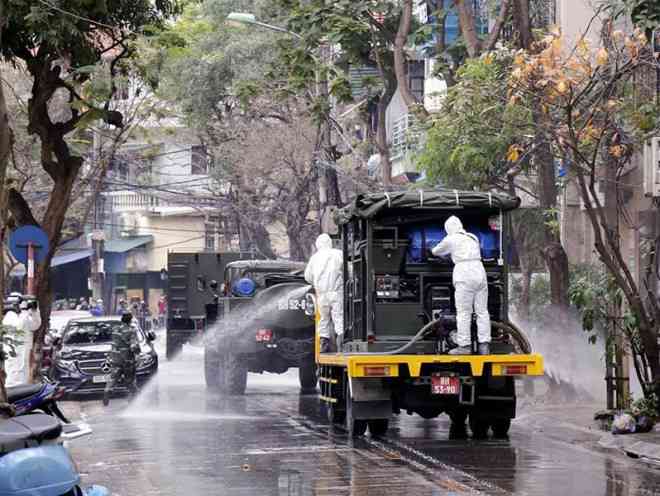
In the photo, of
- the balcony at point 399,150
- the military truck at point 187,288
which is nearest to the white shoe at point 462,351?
the military truck at point 187,288

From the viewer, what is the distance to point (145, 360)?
28.1 meters

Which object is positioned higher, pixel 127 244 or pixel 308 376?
pixel 127 244

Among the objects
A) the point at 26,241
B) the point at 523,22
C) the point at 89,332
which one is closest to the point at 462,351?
the point at 26,241

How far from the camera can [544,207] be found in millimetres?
24641

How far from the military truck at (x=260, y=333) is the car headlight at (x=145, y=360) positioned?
1096mm

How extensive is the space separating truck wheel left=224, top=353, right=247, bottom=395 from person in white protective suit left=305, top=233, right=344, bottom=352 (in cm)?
690

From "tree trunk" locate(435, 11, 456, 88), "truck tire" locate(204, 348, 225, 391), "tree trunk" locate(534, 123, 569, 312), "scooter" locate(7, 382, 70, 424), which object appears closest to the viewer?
"scooter" locate(7, 382, 70, 424)

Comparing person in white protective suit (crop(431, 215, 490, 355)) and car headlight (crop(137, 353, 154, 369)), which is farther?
car headlight (crop(137, 353, 154, 369))

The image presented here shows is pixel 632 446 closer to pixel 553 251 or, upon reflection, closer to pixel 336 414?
pixel 336 414

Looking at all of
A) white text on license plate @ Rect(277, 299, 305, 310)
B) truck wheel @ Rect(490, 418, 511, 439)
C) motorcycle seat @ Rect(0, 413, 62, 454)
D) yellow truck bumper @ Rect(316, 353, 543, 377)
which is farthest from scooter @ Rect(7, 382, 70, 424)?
white text on license plate @ Rect(277, 299, 305, 310)

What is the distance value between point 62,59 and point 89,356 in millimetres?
6636

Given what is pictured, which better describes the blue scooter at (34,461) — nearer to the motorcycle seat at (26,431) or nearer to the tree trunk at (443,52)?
the motorcycle seat at (26,431)

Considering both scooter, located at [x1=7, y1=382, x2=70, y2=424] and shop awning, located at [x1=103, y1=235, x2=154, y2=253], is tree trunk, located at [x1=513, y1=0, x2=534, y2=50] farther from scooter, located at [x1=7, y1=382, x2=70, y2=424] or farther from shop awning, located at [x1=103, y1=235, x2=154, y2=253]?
shop awning, located at [x1=103, y1=235, x2=154, y2=253]

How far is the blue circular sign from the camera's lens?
2075cm
